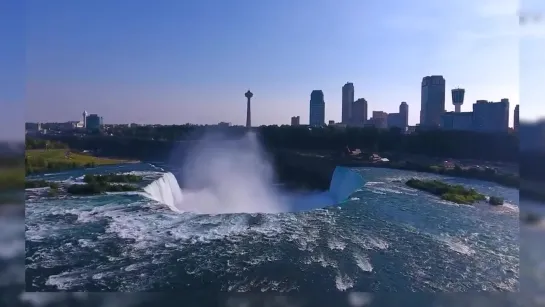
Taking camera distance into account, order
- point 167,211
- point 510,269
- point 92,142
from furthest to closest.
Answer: point 92,142 → point 167,211 → point 510,269

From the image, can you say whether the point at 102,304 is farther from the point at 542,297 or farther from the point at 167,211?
the point at 542,297

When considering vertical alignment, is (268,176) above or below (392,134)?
below

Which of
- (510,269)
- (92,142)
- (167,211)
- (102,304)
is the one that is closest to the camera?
(102,304)

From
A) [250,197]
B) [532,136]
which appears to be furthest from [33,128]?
[532,136]

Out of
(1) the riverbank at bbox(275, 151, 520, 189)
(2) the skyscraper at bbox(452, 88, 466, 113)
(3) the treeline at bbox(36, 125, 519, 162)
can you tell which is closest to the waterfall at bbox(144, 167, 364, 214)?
(1) the riverbank at bbox(275, 151, 520, 189)

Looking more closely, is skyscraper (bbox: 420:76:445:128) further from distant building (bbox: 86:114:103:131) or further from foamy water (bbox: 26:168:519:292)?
distant building (bbox: 86:114:103:131)

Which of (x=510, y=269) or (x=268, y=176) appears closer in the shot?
(x=510, y=269)

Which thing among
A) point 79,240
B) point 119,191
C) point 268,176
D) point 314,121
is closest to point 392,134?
point 314,121
